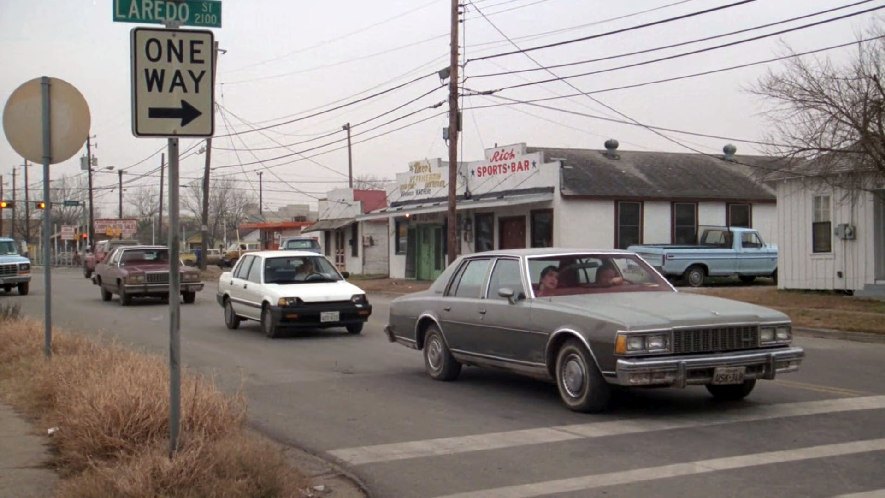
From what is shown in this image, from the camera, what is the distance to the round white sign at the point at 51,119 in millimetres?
9078

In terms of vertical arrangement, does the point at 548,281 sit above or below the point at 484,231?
below

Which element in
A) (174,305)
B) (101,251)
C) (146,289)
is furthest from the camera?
(101,251)

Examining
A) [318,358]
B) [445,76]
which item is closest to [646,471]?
[318,358]

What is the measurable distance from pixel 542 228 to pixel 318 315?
15.1 metres

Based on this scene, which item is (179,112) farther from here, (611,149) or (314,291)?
(611,149)

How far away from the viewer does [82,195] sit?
92.0 metres

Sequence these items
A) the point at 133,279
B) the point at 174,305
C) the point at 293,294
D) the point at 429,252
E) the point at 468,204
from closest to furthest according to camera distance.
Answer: the point at 174,305 < the point at 293,294 < the point at 133,279 < the point at 468,204 < the point at 429,252

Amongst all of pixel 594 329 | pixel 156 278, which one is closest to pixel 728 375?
pixel 594 329

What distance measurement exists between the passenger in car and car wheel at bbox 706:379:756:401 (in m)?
1.81

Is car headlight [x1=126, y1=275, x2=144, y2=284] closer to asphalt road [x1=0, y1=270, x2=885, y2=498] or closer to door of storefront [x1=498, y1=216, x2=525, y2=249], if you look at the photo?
asphalt road [x1=0, y1=270, x2=885, y2=498]

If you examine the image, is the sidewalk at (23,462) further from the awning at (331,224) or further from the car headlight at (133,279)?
the awning at (331,224)

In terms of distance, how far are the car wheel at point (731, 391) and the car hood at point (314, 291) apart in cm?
813

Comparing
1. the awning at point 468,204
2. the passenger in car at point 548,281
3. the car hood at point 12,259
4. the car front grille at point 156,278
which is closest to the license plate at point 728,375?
the passenger in car at point 548,281

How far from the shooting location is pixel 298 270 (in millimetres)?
16703
